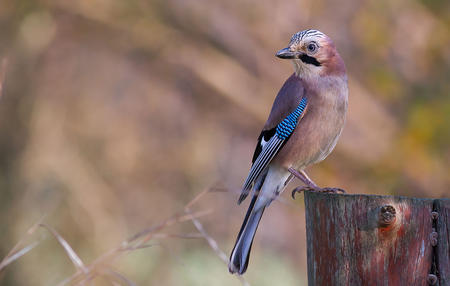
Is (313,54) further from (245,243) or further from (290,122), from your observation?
(245,243)

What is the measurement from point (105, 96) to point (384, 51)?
387 centimetres

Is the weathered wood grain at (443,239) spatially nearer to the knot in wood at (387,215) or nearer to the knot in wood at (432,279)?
the knot in wood at (432,279)

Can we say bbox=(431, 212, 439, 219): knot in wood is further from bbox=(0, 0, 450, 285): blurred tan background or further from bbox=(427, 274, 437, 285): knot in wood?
bbox=(0, 0, 450, 285): blurred tan background

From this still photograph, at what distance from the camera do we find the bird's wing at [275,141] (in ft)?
A: 15.5

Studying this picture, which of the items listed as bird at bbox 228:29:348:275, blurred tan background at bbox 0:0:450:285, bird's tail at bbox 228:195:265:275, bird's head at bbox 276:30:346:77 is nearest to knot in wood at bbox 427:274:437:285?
bird's tail at bbox 228:195:265:275

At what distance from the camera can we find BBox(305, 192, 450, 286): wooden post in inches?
115

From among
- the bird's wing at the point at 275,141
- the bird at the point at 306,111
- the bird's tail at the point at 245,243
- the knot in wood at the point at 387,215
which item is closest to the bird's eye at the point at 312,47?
the bird at the point at 306,111

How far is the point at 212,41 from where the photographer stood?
9.12 m

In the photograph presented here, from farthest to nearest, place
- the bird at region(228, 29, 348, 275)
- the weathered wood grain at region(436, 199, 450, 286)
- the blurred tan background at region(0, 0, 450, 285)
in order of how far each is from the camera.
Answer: the blurred tan background at region(0, 0, 450, 285) → the bird at region(228, 29, 348, 275) → the weathered wood grain at region(436, 199, 450, 286)

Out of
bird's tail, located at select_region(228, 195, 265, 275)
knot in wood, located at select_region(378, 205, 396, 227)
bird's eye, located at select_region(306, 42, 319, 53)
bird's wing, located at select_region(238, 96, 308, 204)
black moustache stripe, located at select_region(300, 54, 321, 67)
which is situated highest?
bird's eye, located at select_region(306, 42, 319, 53)

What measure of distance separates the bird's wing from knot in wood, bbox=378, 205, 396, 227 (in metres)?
1.80

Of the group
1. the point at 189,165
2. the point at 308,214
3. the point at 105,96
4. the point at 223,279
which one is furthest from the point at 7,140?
the point at 308,214

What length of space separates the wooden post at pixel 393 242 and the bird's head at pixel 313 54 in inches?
74.3

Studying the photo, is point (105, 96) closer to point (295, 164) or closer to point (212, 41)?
point (212, 41)
